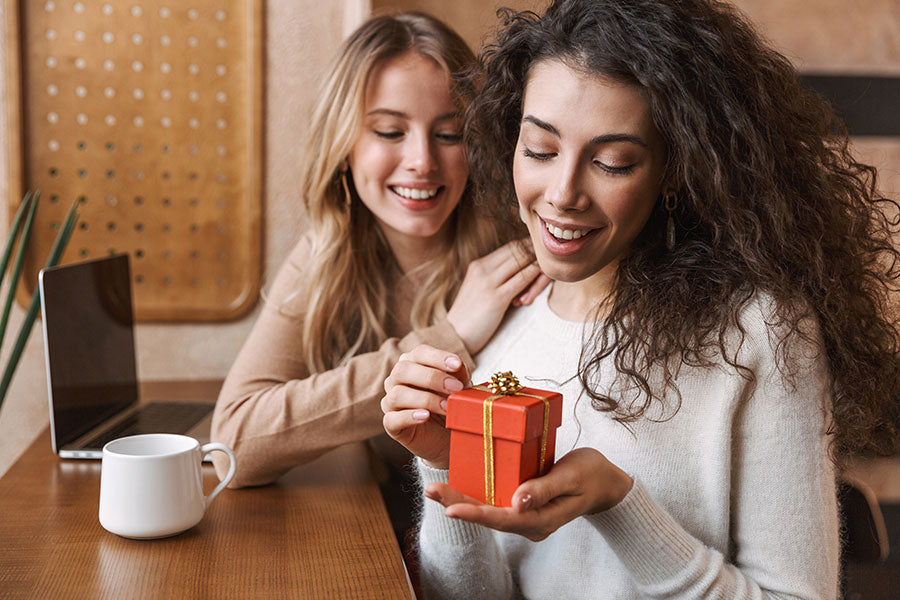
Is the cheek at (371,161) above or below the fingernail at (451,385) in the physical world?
above

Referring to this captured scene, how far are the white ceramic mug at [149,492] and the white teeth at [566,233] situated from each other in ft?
1.63

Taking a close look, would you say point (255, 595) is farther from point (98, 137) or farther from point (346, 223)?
point (98, 137)

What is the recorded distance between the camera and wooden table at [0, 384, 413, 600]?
0.91 m

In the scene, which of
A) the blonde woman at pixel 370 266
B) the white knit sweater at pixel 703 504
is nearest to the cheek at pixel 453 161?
the blonde woman at pixel 370 266

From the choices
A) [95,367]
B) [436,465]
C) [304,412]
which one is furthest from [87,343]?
[436,465]

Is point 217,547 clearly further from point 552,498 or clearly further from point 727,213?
point 727,213

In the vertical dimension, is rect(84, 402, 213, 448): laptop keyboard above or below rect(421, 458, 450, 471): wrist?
below

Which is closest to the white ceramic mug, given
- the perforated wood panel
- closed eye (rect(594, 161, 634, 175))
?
closed eye (rect(594, 161, 634, 175))

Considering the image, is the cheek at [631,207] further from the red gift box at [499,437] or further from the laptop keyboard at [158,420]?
the laptop keyboard at [158,420]

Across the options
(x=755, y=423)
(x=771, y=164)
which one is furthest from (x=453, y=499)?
(x=771, y=164)

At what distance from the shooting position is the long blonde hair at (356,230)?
1416 mm

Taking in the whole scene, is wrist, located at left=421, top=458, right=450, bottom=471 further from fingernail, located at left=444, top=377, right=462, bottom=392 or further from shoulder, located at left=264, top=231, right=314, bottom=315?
shoulder, located at left=264, top=231, right=314, bottom=315

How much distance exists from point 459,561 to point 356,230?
2.12 ft

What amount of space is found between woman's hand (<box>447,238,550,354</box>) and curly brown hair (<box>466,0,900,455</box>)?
0.19m
